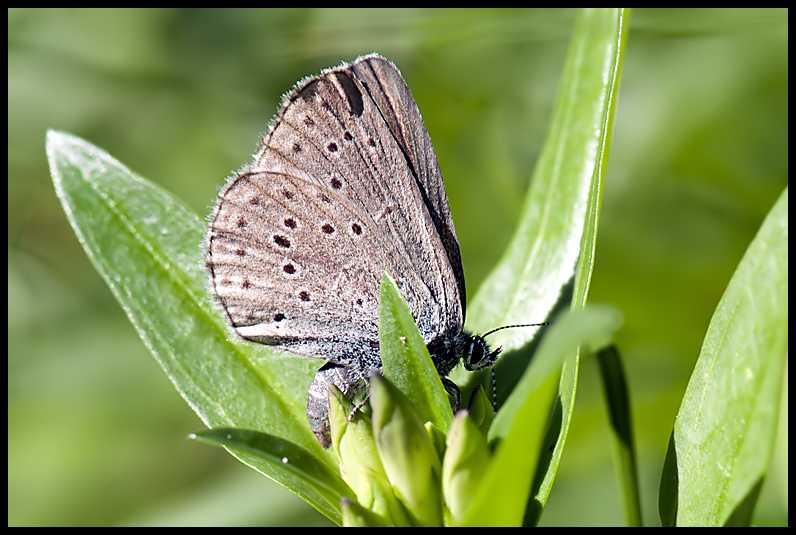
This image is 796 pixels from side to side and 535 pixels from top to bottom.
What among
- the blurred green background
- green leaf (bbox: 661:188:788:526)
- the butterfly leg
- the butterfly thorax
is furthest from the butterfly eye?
the blurred green background

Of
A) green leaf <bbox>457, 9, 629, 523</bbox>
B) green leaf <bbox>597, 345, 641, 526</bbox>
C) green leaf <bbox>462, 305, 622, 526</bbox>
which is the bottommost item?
green leaf <bbox>597, 345, 641, 526</bbox>

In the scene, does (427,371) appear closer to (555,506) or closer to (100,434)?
(555,506)

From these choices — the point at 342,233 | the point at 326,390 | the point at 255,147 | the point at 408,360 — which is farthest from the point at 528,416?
the point at 255,147

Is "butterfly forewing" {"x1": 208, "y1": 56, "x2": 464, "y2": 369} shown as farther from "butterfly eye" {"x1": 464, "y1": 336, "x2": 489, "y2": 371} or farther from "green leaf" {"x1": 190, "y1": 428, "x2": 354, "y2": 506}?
"green leaf" {"x1": 190, "y1": 428, "x2": 354, "y2": 506}

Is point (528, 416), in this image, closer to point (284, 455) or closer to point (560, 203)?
point (284, 455)

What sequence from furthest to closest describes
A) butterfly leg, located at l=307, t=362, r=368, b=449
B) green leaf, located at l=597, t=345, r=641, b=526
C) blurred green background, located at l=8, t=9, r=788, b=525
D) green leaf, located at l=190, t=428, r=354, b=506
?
blurred green background, located at l=8, t=9, r=788, b=525, butterfly leg, located at l=307, t=362, r=368, b=449, green leaf, located at l=597, t=345, r=641, b=526, green leaf, located at l=190, t=428, r=354, b=506

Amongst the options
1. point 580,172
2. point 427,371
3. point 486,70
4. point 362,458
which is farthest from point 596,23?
point 486,70
